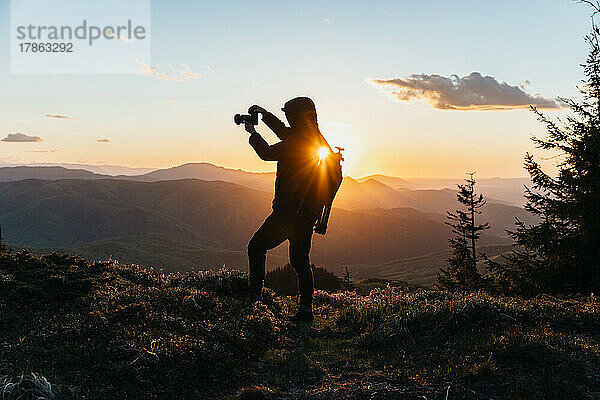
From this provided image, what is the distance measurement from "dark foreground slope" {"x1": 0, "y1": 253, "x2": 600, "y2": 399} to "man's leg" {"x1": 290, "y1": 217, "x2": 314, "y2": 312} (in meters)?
0.56

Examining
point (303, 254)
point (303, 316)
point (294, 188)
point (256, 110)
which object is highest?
point (256, 110)

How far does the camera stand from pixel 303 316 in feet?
26.6

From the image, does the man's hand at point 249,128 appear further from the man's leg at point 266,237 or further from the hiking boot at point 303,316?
the hiking boot at point 303,316

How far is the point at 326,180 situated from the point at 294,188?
671mm

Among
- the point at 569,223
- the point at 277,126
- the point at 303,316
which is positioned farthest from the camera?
the point at 569,223

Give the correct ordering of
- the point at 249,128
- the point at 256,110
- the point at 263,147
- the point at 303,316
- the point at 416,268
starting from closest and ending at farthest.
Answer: the point at 263,147 < the point at 249,128 < the point at 256,110 < the point at 303,316 < the point at 416,268

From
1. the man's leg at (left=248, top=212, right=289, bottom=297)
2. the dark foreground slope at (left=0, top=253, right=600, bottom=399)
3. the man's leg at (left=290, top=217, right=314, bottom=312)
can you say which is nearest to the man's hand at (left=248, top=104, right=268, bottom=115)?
the man's leg at (left=248, top=212, right=289, bottom=297)

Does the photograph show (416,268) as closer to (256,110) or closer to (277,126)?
(277,126)

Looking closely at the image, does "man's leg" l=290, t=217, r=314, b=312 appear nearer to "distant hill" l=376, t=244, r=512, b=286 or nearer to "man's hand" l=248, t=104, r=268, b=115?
"man's hand" l=248, t=104, r=268, b=115

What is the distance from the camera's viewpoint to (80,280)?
7078mm

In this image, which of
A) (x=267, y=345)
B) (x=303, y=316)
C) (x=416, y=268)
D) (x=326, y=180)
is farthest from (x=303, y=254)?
(x=416, y=268)

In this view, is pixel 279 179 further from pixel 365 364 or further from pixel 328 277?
pixel 328 277

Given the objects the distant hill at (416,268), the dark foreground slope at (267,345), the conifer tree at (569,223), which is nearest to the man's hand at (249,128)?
the dark foreground slope at (267,345)

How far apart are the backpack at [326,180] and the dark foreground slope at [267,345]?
2.23 meters
